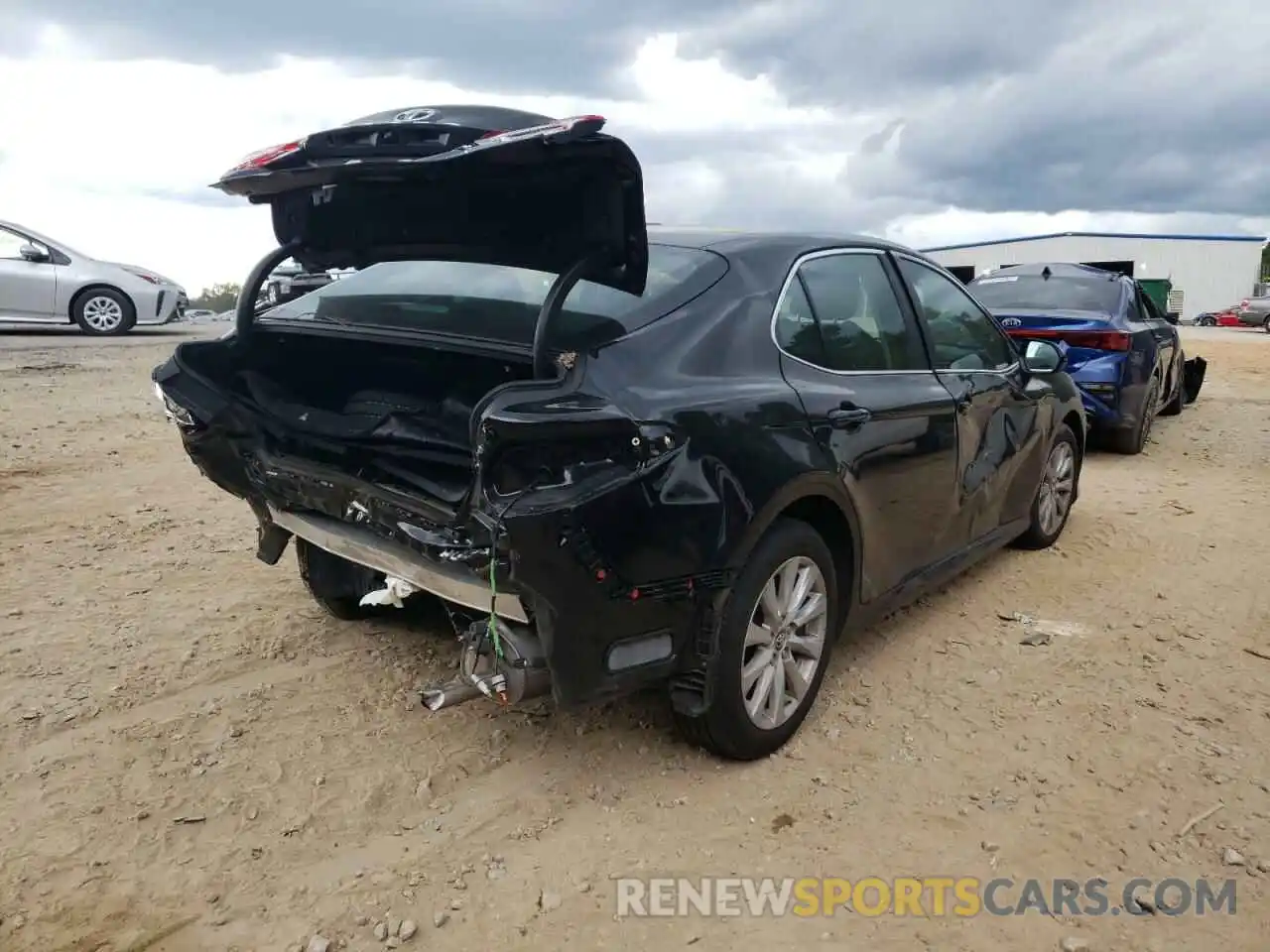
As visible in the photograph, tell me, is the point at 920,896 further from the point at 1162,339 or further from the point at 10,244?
the point at 10,244

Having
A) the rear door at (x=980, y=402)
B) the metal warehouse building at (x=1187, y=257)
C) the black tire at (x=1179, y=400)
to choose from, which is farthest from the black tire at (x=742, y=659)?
the metal warehouse building at (x=1187, y=257)

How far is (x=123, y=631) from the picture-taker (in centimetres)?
381

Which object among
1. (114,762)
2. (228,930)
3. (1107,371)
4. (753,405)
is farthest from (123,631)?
(1107,371)

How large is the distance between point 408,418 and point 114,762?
1.38m

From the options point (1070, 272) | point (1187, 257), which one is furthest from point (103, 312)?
point (1187, 257)

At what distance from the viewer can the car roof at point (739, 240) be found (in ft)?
10.4

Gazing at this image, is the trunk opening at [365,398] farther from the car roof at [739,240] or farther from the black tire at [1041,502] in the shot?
the black tire at [1041,502]

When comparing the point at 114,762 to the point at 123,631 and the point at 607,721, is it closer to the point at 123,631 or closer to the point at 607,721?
the point at 123,631

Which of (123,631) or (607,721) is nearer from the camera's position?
(607,721)

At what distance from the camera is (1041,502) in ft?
16.5

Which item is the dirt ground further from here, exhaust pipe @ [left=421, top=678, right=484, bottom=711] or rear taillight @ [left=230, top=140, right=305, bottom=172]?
rear taillight @ [left=230, top=140, right=305, bottom=172]

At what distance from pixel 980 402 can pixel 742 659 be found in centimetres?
190

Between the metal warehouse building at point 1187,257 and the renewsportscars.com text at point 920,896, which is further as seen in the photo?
the metal warehouse building at point 1187,257

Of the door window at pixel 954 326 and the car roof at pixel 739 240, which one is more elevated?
the car roof at pixel 739 240
